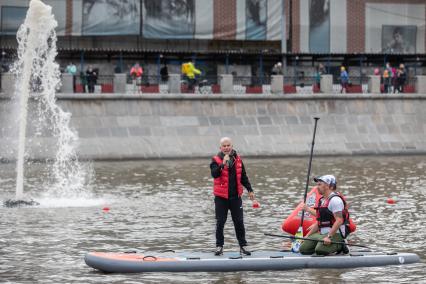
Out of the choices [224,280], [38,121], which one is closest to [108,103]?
[38,121]

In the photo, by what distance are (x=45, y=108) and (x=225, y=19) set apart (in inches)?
688

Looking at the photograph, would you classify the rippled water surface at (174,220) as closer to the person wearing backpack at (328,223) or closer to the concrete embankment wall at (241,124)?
the person wearing backpack at (328,223)

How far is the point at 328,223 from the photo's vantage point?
17.7m

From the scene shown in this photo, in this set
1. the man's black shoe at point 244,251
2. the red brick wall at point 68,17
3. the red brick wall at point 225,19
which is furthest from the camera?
the red brick wall at point 225,19

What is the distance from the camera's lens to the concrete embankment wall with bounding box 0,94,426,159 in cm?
4297

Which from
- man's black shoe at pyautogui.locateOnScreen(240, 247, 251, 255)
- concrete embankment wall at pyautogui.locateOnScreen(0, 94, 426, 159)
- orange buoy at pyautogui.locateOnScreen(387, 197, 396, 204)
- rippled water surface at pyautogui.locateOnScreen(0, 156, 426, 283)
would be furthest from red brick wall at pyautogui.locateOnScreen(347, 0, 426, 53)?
man's black shoe at pyautogui.locateOnScreen(240, 247, 251, 255)

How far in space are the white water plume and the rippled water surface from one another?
0.70 meters

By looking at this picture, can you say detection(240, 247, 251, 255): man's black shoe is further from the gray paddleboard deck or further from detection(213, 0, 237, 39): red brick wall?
detection(213, 0, 237, 39): red brick wall

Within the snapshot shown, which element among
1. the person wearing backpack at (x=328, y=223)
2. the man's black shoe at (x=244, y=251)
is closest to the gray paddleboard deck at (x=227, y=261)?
the man's black shoe at (x=244, y=251)

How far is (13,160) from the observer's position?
39.5 meters

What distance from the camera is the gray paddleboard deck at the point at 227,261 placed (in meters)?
17.1

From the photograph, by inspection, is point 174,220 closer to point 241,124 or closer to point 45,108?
point 45,108

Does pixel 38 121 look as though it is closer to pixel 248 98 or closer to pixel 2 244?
pixel 248 98

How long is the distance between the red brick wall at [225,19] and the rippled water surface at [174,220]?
64.9 feet
